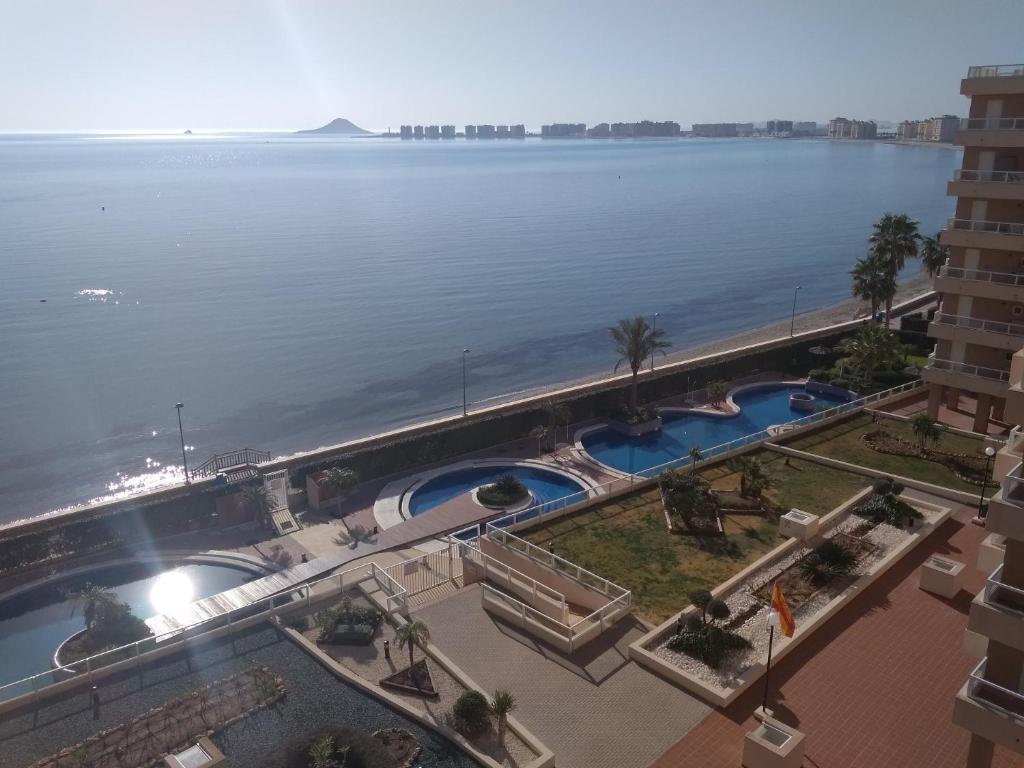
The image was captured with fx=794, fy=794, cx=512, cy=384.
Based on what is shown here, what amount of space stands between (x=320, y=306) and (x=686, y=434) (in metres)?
48.6

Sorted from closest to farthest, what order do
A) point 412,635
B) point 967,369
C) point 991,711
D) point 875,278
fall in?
point 991,711
point 412,635
point 967,369
point 875,278

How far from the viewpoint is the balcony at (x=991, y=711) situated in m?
12.1

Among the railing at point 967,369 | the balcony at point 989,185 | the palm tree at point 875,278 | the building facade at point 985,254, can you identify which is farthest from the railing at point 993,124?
the palm tree at point 875,278

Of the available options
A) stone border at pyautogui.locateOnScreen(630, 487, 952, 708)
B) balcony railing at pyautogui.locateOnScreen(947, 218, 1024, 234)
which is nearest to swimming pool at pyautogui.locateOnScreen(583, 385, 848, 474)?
balcony railing at pyautogui.locateOnScreen(947, 218, 1024, 234)

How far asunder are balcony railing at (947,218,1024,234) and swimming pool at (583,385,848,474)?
14.8 m

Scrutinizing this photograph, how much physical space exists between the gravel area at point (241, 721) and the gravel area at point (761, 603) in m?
5.69

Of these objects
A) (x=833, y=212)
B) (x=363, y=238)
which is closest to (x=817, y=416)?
(x=363, y=238)

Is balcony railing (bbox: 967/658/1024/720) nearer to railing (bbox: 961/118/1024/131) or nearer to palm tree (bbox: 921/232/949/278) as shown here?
railing (bbox: 961/118/1024/131)

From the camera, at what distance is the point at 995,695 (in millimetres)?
12641

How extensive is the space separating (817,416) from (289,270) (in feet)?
246

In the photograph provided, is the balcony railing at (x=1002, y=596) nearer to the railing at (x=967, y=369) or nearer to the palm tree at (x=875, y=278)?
the railing at (x=967, y=369)

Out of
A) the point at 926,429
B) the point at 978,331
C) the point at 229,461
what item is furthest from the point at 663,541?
the point at 229,461

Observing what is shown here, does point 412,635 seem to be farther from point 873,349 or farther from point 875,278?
point 875,278

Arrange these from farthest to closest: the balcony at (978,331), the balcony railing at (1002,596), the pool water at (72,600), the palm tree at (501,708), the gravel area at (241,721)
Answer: the balcony at (978,331) → the pool water at (72,600) → the palm tree at (501,708) → the gravel area at (241,721) → the balcony railing at (1002,596)
